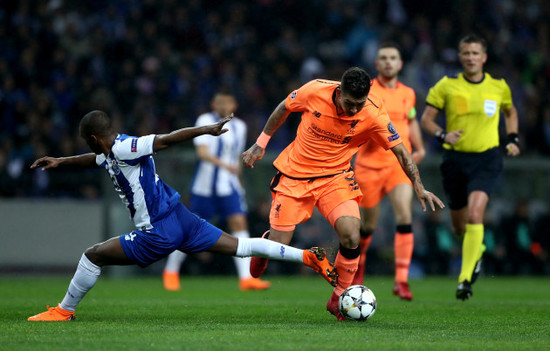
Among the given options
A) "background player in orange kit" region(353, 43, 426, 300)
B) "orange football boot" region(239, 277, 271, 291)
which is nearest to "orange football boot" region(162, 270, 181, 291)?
"orange football boot" region(239, 277, 271, 291)

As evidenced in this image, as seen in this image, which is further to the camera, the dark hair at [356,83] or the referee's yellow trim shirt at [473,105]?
the referee's yellow trim shirt at [473,105]

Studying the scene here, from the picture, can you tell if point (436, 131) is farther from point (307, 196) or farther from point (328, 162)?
point (307, 196)

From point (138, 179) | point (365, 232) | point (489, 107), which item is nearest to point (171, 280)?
point (365, 232)

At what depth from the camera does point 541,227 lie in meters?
15.8

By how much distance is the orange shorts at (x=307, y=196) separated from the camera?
7.73m

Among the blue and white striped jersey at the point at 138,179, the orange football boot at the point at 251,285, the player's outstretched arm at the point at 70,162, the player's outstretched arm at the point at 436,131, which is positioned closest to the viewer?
the blue and white striped jersey at the point at 138,179

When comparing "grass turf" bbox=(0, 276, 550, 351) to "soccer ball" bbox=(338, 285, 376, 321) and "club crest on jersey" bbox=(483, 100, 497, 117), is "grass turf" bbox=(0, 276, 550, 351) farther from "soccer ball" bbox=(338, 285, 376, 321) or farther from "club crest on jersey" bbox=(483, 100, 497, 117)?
"club crest on jersey" bbox=(483, 100, 497, 117)

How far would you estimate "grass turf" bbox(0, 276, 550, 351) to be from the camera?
5.73m

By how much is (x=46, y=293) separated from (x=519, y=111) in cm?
1142

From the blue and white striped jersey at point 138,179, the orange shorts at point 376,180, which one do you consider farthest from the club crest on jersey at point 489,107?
the blue and white striped jersey at point 138,179

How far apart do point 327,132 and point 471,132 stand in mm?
2761

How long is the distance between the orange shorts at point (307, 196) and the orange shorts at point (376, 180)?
1.96 metres

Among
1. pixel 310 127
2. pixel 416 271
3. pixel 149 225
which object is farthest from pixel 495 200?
pixel 149 225

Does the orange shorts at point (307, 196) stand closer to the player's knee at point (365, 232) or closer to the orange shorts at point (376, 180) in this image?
the orange shorts at point (376, 180)
